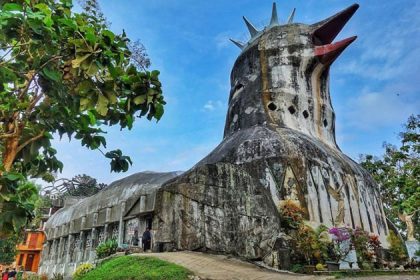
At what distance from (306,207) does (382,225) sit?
5204mm

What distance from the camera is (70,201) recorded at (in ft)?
90.8

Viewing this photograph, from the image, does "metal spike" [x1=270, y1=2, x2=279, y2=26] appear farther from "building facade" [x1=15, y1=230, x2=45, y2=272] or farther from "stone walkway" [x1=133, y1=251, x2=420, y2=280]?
"building facade" [x1=15, y1=230, x2=45, y2=272]

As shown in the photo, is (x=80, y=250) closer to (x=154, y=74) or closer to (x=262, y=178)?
(x=262, y=178)

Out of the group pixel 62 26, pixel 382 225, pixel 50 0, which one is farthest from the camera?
pixel 382 225

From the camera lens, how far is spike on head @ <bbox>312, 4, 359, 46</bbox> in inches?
666

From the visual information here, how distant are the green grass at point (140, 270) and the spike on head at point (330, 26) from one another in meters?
12.6

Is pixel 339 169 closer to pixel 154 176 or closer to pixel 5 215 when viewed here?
pixel 154 176

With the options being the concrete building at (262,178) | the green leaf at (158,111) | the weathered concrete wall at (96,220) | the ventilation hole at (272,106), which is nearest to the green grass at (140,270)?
the concrete building at (262,178)

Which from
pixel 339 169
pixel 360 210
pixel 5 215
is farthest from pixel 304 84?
pixel 5 215

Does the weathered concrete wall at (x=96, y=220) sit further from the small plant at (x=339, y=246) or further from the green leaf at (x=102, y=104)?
the green leaf at (x=102, y=104)

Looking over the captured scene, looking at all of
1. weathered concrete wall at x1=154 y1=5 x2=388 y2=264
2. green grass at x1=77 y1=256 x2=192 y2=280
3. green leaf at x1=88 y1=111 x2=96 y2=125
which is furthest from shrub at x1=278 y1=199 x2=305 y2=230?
green leaf at x1=88 y1=111 x2=96 y2=125

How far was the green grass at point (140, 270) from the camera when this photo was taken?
7381mm

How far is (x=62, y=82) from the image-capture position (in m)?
4.14

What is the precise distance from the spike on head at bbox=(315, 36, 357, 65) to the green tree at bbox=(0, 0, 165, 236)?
13.1 meters
